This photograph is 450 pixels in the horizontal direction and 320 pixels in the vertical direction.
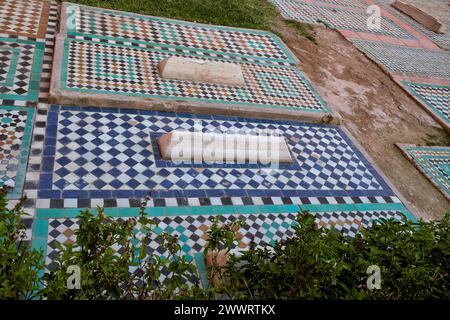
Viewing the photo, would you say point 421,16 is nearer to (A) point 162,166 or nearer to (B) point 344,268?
(A) point 162,166

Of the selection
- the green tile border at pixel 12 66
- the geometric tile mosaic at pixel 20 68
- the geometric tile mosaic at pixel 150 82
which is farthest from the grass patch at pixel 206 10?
the green tile border at pixel 12 66

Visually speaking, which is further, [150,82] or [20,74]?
[150,82]

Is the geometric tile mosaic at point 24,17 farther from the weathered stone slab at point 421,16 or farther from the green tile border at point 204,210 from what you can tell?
the weathered stone slab at point 421,16

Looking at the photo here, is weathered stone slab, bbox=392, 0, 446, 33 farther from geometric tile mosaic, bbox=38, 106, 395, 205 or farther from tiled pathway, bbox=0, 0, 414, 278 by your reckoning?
geometric tile mosaic, bbox=38, 106, 395, 205

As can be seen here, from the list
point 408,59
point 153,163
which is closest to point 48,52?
point 153,163

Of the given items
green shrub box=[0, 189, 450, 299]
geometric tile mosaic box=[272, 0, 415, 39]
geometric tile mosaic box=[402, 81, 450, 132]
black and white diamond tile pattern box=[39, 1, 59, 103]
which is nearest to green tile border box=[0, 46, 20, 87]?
black and white diamond tile pattern box=[39, 1, 59, 103]

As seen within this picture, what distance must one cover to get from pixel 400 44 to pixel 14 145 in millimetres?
7532

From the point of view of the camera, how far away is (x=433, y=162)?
547 centimetres

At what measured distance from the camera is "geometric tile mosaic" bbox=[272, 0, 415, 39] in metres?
8.58

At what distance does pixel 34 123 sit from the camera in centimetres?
415

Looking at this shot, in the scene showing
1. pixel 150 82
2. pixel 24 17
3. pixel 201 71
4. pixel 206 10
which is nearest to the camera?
pixel 150 82

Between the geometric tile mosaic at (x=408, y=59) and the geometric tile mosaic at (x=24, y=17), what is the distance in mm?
5281

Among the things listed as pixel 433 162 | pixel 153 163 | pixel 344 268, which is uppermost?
pixel 344 268
